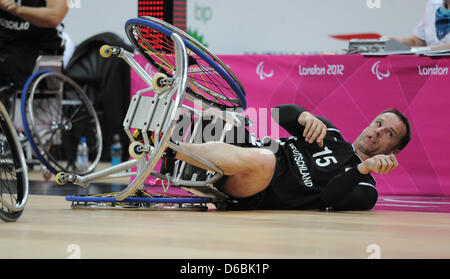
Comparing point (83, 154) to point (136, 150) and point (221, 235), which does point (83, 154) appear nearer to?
point (136, 150)

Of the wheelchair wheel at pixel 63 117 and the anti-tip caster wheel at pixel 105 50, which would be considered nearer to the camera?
the anti-tip caster wheel at pixel 105 50

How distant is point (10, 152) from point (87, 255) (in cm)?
91

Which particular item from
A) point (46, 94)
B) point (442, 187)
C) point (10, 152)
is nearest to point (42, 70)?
point (46, 94)

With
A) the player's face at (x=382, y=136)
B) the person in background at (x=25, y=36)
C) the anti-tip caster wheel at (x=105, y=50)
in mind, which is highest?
the person in background at (x=25, y=36)

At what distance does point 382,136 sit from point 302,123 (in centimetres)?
46

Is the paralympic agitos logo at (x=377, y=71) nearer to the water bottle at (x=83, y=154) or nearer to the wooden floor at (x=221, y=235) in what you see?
the wooden floor at (x=221, y=235)

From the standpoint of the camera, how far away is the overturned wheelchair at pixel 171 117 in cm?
223

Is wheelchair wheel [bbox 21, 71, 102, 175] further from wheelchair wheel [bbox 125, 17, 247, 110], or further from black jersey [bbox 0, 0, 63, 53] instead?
wheelchair wheel [bbox 125, 17, 247, 110]

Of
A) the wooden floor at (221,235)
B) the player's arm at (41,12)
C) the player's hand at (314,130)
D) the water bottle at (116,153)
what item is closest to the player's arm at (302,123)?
the player's hand at (314,130)

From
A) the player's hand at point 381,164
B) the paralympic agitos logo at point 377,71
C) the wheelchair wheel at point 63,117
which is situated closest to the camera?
the player's hand at point 381,164

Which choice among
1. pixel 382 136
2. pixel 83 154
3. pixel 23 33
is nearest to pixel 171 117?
pixel 382 136

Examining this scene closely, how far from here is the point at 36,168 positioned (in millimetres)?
5801

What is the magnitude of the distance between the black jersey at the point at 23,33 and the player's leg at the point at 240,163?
Result: 236cm
